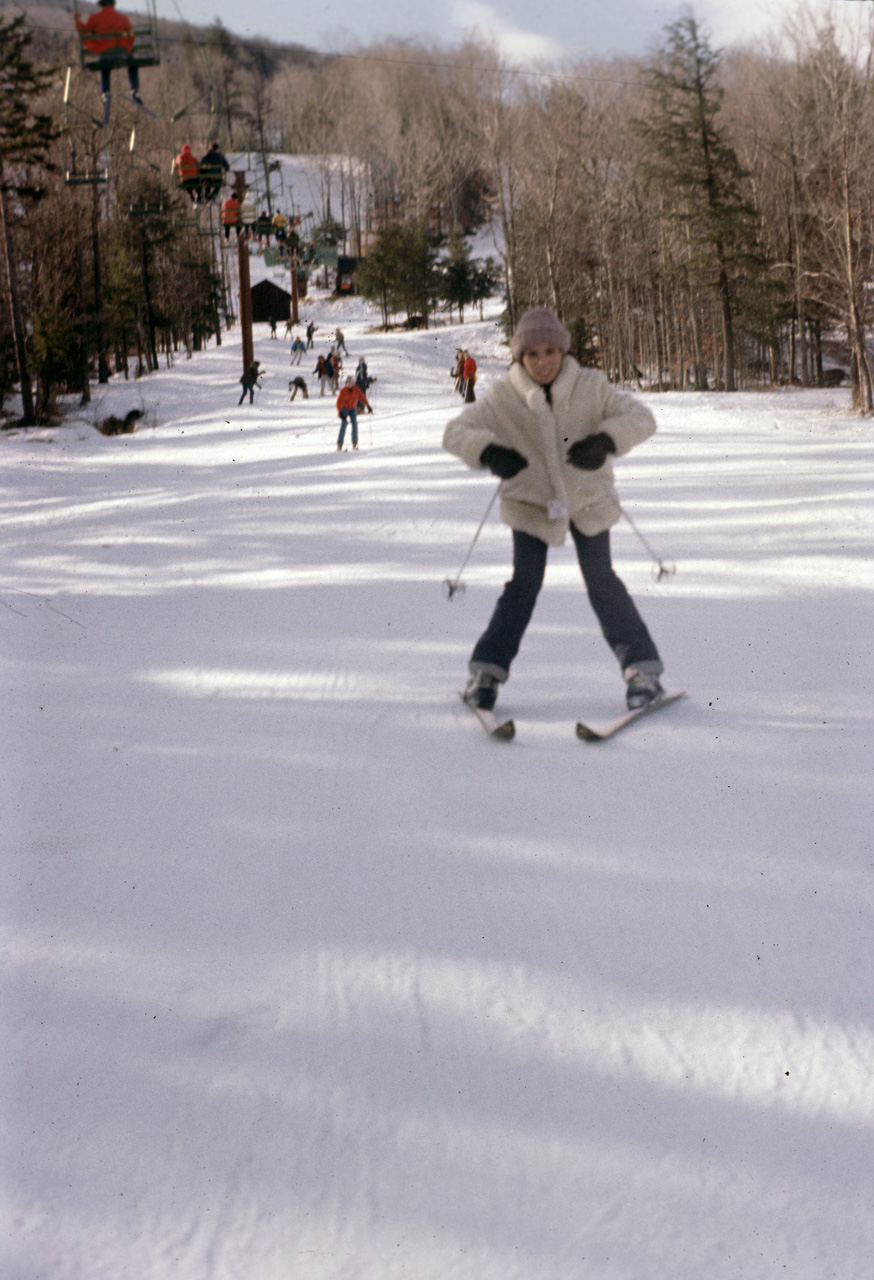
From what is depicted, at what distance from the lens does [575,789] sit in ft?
11.0

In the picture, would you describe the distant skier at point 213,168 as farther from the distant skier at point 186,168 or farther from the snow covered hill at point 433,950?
the snow covered hill at point 433,950

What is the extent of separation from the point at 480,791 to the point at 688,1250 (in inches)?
70.1

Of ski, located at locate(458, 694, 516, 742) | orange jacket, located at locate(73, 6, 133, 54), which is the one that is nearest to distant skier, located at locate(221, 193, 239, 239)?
orange jacket, located at locate(73, 6, 133, 54)

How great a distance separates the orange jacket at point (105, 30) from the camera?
847 centimetres

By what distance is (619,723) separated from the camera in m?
3.82

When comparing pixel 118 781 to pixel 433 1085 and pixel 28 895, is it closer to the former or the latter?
pixel 28 895

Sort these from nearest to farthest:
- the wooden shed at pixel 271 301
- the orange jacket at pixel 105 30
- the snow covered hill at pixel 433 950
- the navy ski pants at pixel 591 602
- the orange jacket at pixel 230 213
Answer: the snow covered hill at pixel 433 950 < the navy ski pants at pixel 591 602 < the orange jacket at pixel 105 30 < the orange jacket at pixel 230 213 < the wooden shed at pixel 271 301

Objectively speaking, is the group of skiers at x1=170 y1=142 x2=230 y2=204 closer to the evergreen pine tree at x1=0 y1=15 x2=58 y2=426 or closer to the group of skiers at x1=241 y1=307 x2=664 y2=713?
the evergreen pine tree at x1=0 y1=15 x2=58 y2=426

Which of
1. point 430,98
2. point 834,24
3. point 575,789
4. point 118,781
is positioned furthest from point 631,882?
point 430,98

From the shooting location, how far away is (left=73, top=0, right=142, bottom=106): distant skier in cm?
847

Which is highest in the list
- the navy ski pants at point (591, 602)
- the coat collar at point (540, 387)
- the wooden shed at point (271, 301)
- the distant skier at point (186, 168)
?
the wooden shed at point (271, 301)

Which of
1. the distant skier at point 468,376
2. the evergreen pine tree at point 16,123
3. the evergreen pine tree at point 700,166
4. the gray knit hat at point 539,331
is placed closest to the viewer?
the gray knit hat at point 539,331

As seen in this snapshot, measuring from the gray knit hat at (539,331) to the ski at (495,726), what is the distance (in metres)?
1.30

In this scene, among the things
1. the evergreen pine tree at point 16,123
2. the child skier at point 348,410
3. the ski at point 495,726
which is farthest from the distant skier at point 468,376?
the ski at point 495,726
